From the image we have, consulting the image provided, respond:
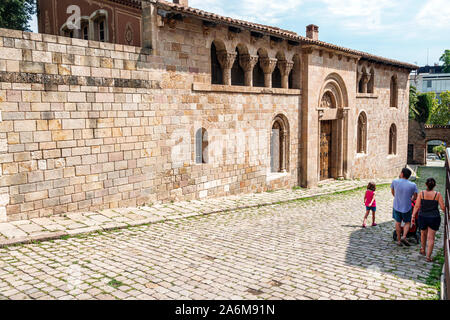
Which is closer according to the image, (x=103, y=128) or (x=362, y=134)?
(x=103, y=128)

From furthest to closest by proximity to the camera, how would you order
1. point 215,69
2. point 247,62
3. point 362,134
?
point 362,134 < point 247,62 < point 215,69

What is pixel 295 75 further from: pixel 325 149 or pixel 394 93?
pixel 394 93

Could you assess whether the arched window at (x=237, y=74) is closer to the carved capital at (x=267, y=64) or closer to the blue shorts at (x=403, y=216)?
the carved capital at (x=267, y=64)

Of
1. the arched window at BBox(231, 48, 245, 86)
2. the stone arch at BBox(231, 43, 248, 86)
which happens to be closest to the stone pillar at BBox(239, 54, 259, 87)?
the stone arch at BBox(231, 43, 248, 86)

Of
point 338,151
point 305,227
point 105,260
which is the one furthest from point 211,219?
point 338,151

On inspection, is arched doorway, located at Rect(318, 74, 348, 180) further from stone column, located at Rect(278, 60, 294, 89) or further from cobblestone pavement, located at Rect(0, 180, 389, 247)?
cobblestone pavement, located at Rect(0, 180, 389, 247)

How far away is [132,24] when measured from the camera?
12094 mm

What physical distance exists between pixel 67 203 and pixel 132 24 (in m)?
5.71

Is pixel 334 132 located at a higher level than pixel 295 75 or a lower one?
lower

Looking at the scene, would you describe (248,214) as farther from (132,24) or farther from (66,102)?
(132,24)

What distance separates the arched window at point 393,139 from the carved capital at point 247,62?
1657 cm

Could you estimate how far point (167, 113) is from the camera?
11.9 m

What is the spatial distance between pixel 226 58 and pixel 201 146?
3177mm

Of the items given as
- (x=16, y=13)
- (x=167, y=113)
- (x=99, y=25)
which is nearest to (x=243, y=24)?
(x=167, y=113)
